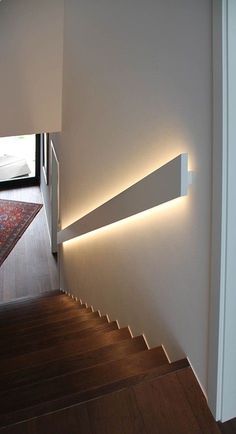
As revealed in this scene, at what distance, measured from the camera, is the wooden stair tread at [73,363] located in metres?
2.17

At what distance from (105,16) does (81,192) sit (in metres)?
1.72

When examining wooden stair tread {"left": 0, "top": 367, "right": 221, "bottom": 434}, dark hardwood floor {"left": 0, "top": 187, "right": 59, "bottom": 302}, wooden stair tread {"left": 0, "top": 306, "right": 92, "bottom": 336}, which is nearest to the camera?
wooden stair tread {"left": 0, "top": 367, "right": 221, "bottom": 434}

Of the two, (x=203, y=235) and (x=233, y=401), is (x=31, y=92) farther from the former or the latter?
(x=233, y=401)

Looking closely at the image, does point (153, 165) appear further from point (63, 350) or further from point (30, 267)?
point (30, 267)

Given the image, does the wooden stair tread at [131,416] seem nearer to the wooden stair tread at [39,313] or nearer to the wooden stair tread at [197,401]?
the wooden stair tread at [197,401]

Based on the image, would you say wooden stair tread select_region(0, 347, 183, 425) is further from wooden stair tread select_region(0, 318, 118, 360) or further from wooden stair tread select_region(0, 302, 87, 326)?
wooden stair tread select_region(0, 302, 87, 326)

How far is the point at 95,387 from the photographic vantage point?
1702 millimetres

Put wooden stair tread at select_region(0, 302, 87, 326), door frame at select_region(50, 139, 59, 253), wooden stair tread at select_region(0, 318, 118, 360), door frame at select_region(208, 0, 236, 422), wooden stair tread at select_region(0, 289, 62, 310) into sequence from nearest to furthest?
door frame at select_region(208, 0, 236, 422)
wooden stair tread at select_region(0, 318, 118, 360)
wooden stair tread at select_region(0, 302, 87, 326)
wooden stair tread at select_region(0, 289, 62, 310)
door frame at select_region(50, 139, 59, 253)

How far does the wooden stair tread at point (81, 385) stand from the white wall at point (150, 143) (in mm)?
119

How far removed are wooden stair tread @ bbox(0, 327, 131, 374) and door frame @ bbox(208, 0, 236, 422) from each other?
1.06m

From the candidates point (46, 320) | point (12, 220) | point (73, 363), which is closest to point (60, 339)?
point (73, 363)

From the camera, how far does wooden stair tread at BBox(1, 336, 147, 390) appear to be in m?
2.17

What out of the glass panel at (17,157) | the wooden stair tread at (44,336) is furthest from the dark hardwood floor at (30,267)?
the wooden stair tread at (44,336)

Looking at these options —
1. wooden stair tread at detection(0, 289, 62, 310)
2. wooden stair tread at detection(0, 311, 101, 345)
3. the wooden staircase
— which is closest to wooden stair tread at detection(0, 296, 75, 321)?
wooden stair tread at detection(0, 289, 62, 310)
